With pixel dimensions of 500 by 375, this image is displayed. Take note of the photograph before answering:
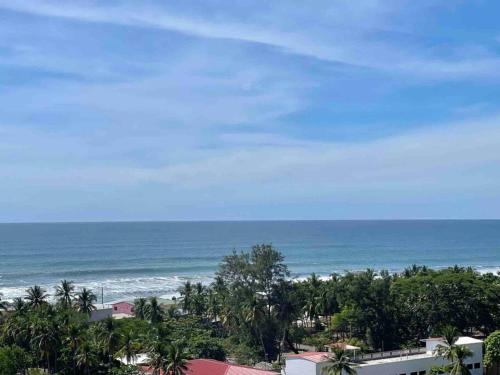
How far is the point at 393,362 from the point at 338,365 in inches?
290

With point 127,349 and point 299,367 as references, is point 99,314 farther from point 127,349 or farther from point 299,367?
point 299,367

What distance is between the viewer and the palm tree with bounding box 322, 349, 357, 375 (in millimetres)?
40500

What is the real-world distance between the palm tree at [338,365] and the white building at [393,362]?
1555 mm

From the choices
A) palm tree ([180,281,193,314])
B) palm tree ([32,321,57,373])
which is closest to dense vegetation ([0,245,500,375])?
palm tree ([32,321,57,373])

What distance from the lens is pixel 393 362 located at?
46000 mm

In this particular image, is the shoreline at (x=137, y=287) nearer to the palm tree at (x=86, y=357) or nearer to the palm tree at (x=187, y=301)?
the palm tree at (x=187, y=301)

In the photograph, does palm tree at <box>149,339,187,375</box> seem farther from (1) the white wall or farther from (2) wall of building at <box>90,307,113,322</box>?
(2) wall of building at <box>90,307,113,322</box>

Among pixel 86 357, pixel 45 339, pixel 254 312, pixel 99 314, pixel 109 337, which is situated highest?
pixel 254 312

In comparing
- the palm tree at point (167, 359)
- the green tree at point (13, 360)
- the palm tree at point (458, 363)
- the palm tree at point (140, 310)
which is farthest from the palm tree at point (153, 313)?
the palm tree at point (458, 363)

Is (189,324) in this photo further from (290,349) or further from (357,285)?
(357,285)

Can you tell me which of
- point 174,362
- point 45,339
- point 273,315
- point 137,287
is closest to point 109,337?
point 45,339

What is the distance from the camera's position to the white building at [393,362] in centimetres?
4391

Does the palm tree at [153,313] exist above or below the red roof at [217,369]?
above

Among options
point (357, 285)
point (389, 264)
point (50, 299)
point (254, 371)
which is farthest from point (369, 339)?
point (389, 264)
